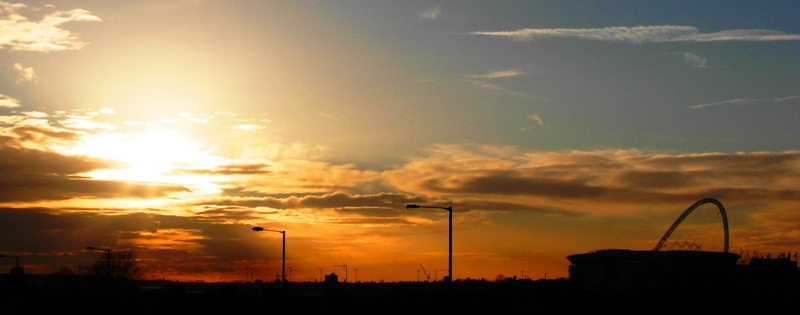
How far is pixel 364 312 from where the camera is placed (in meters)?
75.4

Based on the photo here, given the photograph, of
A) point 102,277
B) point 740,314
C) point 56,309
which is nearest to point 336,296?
point 56,309

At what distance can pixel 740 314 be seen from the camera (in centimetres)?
6562

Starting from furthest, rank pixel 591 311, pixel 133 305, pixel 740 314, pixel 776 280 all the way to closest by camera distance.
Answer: pixel 776 280
pixel 133 305
pixel 591 311
pixel 740 314

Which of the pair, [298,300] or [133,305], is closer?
[133,305]

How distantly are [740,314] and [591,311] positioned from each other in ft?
38.7

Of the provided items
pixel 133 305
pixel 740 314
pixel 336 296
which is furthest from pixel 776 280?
pixel 133 305

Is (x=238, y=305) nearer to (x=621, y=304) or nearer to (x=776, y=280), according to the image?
(x=621, y=304)

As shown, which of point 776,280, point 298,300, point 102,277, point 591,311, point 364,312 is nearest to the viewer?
point 591,311

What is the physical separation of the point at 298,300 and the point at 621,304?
3918cm

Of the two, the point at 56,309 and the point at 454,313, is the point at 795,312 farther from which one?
the point at 56,309

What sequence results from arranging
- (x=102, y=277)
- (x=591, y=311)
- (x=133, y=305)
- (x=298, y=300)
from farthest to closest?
(x=102, y=277)
(x=298, y=300)
(x=133, y=305)
(x=591, y=311)

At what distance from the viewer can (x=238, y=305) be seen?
302ft

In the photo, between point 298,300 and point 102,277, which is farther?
point 102,277

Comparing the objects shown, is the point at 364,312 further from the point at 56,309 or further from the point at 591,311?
the point at 56,309
